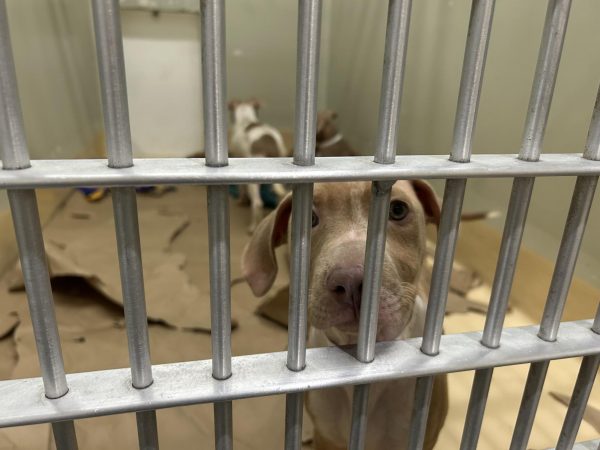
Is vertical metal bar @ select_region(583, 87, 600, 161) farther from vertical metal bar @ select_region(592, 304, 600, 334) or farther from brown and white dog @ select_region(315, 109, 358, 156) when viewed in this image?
brown and white dog @ select_region(315, 109, 358, 156)

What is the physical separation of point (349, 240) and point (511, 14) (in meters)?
1.72

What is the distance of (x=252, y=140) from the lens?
4148mm

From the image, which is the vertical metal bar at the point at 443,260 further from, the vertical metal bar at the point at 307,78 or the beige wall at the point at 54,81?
the beige wall at the point at 54,81

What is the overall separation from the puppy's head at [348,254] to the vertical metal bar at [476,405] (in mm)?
199

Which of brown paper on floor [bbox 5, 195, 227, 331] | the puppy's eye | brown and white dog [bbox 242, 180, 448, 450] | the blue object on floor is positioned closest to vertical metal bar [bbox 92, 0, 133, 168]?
brown and white dog [bbox 242, 180, 448, 450]

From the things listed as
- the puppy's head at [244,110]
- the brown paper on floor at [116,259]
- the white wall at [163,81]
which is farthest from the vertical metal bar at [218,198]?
the white wall at [163,81]

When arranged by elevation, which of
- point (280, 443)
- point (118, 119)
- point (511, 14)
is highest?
point (511, 14)

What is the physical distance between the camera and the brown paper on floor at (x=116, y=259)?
2420 mm

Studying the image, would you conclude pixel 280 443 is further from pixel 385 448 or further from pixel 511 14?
pixel 511 14

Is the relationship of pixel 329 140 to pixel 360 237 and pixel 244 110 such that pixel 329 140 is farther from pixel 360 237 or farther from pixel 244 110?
pixel 360 237

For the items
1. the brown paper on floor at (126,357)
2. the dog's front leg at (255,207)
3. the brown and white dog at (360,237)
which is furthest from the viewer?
A: the dog's front leg at (255,207)

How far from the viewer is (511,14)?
Answer: 90.2 inches

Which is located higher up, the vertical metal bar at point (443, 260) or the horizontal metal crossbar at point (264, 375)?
the vertical metal bar at point (443, 260)

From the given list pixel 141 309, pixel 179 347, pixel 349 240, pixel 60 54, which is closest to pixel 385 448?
pixel 349 240
